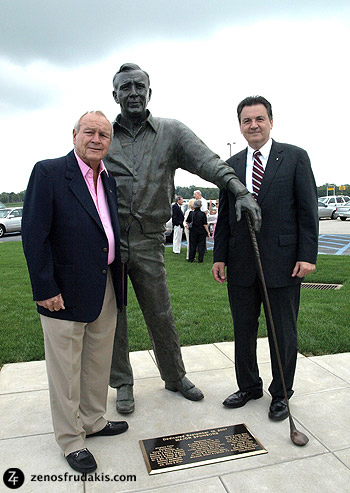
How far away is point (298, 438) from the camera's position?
2.56 metres

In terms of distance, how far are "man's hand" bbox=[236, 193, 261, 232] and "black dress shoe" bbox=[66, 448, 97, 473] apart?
Result: 5.37ft

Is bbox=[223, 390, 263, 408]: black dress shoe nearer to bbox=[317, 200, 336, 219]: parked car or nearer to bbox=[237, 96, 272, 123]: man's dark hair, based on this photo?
bbox=[237, 96, 272, 123]: man's dark hair

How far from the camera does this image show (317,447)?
254cm

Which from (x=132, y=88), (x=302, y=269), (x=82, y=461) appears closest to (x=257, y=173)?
(x=302, y=269)

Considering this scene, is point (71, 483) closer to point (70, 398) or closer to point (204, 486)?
point (70, 398)

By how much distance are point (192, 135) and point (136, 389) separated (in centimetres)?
203

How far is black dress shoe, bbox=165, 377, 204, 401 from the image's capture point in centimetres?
317

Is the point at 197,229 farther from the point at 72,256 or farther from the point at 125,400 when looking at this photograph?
the point at 72,256

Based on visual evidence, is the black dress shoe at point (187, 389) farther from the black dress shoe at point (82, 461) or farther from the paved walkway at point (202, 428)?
the black dress shoe at point (82, 461)

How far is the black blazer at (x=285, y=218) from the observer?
9.17ft

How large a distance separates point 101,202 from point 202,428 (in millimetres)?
1595

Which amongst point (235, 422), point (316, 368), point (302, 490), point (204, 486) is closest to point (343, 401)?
point (316, 368)


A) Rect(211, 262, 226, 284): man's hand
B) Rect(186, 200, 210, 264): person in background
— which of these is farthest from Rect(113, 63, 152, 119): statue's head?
Rect(186, 200, 210, 264): person in background

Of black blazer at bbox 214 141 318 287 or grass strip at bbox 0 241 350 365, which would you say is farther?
grass strip at bbox 0 241 350 365
